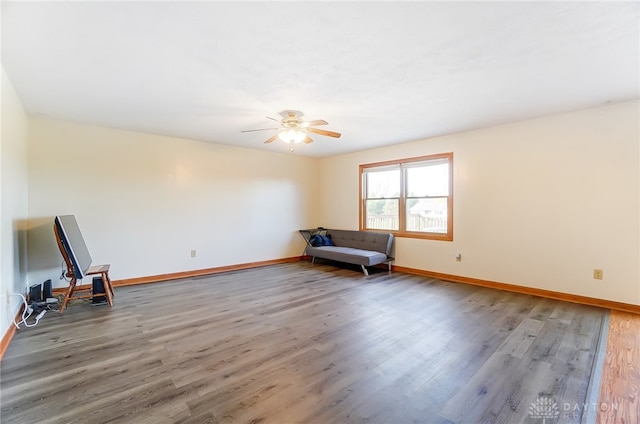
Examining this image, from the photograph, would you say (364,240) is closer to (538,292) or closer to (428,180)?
(428,180)

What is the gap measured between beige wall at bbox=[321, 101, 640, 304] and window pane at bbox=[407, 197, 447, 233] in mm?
264

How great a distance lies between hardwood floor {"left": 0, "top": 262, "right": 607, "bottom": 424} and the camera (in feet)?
5.64

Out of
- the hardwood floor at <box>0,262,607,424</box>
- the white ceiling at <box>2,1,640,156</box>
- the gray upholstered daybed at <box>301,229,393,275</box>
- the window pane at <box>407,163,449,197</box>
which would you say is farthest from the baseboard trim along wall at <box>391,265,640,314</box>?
the white ceiling at <box>2,1,640,156</box>

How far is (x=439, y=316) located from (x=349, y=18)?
9.76ft

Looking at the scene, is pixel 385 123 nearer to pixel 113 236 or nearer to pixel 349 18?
pixel 349 18

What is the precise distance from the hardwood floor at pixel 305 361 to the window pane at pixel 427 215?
1.58 meters

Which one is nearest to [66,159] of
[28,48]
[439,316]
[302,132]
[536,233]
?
→ [28,48]

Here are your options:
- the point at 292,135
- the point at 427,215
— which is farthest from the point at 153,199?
the point at 427,215

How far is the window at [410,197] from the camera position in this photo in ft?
16.6

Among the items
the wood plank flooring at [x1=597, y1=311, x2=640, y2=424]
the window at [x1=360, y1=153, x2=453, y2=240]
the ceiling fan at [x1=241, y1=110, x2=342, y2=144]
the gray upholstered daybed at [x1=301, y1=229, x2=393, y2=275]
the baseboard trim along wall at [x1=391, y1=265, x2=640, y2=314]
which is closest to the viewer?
the wood plank flooring at [x1=597, y1=311, x2=640, y2=424]

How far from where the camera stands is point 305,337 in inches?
106

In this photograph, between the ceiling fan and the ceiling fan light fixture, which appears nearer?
the ceiling fan

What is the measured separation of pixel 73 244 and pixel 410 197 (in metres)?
5.17

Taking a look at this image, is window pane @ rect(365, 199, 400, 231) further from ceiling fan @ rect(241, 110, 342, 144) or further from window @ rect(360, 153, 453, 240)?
ceiling fan @ rect(241, 110, 342, 144)
